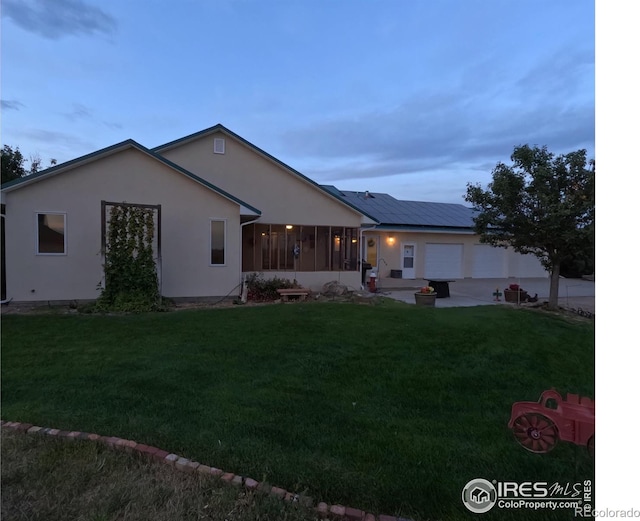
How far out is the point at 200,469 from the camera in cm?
271

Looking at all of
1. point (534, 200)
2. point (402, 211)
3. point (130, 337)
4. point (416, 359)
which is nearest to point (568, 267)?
point (402, 211)

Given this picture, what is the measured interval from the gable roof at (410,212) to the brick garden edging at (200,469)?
15267 millimetres

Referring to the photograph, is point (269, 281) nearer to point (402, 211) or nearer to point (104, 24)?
point (104, 24)

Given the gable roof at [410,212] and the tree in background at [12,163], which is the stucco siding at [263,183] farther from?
the tree in background at [12,163]

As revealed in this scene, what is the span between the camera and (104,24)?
8.44 metres

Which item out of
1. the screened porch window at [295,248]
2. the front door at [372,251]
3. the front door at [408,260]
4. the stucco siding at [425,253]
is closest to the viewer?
the screened porch window at [295,248]

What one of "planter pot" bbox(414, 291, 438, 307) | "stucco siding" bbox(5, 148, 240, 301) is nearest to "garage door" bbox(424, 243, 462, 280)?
"planter pot" bbox(414, 291, 438, 307)

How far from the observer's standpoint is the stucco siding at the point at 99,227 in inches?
392

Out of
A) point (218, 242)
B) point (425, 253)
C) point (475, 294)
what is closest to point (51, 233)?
point (218, 242)

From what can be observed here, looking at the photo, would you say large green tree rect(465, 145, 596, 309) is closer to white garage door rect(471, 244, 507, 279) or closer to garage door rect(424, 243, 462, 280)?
garage door rect(424, 243, 462, 280)

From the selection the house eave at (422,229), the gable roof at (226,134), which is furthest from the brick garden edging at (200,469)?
the house eave at (422,229)

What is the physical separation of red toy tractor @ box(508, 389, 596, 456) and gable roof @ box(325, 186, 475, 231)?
15.1m

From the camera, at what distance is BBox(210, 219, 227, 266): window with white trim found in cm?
1175

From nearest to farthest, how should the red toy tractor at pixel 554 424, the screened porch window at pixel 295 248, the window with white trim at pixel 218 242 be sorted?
the red toy tractor at pixel 554 424 → the window with white trim at pixel 218 242 → the screened porch window at pixel 295 248
